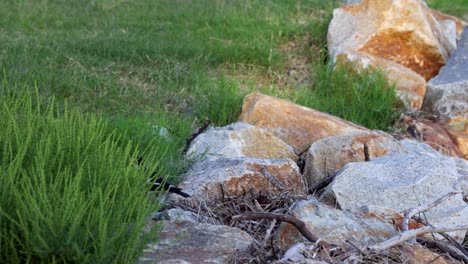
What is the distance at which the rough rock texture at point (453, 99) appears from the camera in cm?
638

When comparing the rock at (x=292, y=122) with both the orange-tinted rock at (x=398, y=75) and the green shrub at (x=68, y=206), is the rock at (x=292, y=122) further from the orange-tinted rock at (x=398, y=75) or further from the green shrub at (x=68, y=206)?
the green shrub at (x=68, y=206)

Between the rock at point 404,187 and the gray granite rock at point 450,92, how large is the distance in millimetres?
2508

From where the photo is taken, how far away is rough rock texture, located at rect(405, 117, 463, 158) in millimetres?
5966

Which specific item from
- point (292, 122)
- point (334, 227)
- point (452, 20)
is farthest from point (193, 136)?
point (452, 20)

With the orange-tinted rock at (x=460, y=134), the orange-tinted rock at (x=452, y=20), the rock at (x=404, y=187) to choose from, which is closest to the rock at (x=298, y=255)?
the rock at (x=404, y=187)

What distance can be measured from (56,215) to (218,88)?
3939mm

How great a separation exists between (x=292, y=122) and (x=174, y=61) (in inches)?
72.3

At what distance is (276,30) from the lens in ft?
25.9

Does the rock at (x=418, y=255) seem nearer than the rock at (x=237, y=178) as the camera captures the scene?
Yes

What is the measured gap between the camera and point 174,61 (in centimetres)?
687

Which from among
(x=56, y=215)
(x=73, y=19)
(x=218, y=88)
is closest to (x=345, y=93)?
(x=218, y=88)

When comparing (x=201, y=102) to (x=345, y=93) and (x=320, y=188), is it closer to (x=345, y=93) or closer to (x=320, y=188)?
(x=345, y=93)

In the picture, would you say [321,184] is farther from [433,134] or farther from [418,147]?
[433,134]

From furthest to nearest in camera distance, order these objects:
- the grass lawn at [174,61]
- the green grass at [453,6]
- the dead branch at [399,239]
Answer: the green grass at [453,6] < the grass lawn at [174,61] < the dead branch at [399,239]
